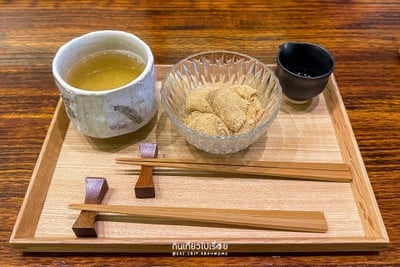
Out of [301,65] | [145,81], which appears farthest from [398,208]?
[145,81]

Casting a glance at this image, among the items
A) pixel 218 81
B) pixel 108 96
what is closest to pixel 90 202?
pixel 108 96

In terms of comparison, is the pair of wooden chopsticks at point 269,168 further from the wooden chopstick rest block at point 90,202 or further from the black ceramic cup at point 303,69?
the black ceramic cup at point 303,69

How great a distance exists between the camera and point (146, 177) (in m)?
0.86

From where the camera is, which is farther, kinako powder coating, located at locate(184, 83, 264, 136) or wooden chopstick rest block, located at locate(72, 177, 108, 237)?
kinako powder coating, located at locate(184, 83, 264, 136)

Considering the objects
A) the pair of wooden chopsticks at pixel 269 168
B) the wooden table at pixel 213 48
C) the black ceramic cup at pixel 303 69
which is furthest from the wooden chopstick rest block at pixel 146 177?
the black ceramic cup at pixel 303 69

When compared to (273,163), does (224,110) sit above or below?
above

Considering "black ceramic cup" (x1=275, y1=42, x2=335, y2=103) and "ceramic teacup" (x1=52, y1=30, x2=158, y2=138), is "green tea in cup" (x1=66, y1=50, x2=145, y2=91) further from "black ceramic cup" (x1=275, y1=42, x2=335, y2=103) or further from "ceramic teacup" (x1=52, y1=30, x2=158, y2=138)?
"black ceramic cup" (x1=275, y1=42, x2=335, y2=103)

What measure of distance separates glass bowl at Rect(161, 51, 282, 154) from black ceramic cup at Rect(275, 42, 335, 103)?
0.05m

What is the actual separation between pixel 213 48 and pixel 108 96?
61 centimetres

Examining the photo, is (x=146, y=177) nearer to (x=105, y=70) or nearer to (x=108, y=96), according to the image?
(x=108, y=96)

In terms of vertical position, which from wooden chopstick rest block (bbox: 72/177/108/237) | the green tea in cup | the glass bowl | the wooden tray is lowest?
the wooden tray

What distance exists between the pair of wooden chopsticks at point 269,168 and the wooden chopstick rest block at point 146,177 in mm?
16

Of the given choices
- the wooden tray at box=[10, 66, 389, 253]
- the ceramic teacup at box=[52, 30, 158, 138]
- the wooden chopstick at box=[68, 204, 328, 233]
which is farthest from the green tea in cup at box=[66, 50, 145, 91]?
the wooden chopstick at box=[68, 204, 328, 233]

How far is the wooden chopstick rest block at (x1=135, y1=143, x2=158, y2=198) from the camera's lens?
33.1 inches
